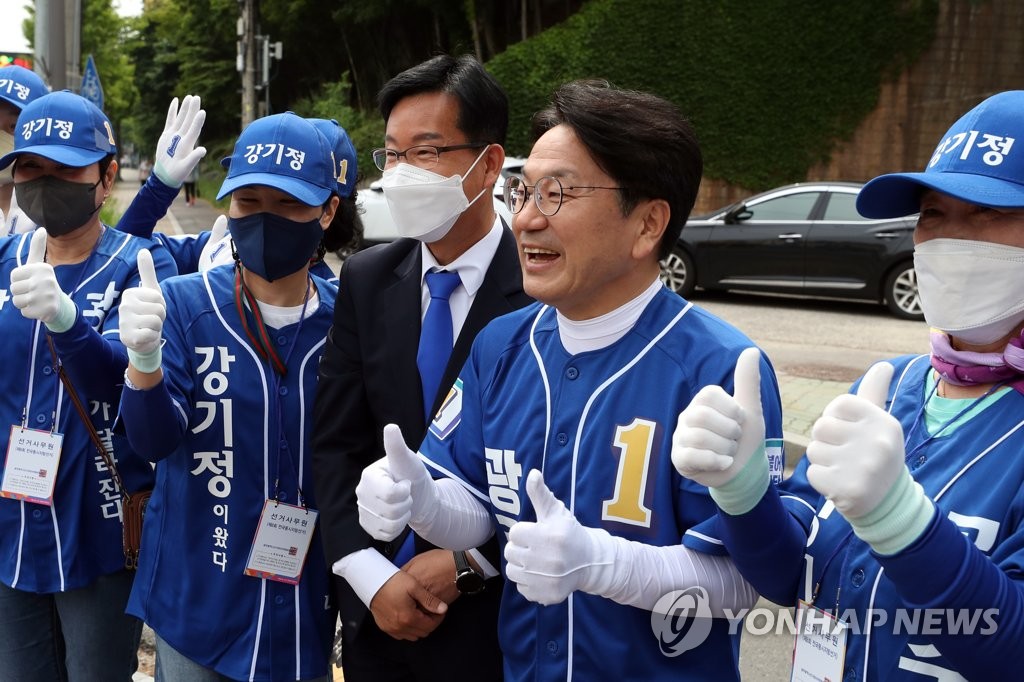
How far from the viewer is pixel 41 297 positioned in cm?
268

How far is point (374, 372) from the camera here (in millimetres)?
2602

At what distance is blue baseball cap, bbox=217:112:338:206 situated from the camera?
279cm

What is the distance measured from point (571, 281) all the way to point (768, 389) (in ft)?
1.50

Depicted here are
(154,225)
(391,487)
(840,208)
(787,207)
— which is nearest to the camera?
(391,487)

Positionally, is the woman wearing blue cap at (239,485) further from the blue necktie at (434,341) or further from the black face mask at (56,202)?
the black face mask at (56,202)

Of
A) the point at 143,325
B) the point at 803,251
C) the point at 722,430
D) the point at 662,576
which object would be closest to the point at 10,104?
the point at 143,325

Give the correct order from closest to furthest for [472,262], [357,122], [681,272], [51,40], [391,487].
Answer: [391,487], [472,262], [51,40], [681,272], [357,122]

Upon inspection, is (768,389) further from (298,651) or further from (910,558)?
(298,651)

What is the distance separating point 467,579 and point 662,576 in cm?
68

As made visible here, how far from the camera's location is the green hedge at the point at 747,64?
21156 mm

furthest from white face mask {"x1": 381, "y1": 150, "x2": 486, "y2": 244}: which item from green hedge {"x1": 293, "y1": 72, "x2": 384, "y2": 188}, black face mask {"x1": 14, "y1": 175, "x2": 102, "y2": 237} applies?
green hedge {"x1": 293, "y1": 72, "x2": 384, "y2": 188}

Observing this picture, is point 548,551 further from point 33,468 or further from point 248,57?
point 248,57

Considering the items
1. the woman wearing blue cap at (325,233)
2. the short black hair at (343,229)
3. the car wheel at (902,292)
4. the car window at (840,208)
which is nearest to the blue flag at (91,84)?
Result: the woman wearing blue cap at (325,233)

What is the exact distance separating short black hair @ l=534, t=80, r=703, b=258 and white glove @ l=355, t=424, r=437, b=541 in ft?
2.23
